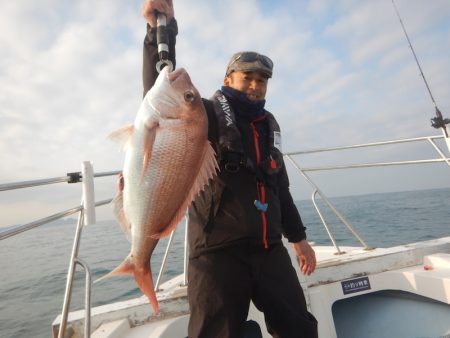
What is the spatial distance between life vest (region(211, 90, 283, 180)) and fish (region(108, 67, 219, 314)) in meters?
0.33

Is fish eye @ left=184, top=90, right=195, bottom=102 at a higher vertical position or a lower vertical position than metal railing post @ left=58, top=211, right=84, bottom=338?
higher

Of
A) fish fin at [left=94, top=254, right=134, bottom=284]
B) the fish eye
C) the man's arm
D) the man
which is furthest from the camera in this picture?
the man's arm

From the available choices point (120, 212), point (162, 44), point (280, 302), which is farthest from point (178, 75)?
point (280, 302)

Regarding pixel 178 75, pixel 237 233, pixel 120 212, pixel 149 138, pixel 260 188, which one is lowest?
pixel 237 233

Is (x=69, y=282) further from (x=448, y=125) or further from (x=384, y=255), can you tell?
(x=448, y=125)

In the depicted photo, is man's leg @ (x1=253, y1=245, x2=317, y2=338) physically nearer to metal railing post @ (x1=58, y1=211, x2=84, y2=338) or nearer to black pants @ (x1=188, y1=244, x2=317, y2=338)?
black pants @ (x1=188, y1=244, x2=317, y2=338)

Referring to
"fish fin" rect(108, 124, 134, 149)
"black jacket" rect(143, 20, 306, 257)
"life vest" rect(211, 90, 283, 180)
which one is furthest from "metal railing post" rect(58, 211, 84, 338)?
"life vest" rect(211, 90, 283, 180)

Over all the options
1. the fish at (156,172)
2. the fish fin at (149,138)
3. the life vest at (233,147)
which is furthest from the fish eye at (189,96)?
the life vest at (233,147)

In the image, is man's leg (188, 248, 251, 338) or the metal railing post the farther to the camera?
the metal railing post

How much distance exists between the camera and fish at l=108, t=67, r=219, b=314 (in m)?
1.46

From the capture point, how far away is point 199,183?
60.1 inches

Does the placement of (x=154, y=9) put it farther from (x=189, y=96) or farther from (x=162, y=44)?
(x=189, y=96)

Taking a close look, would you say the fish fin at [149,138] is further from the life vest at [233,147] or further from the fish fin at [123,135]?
the life vest at [233,147]

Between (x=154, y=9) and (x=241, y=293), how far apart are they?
1734mm
